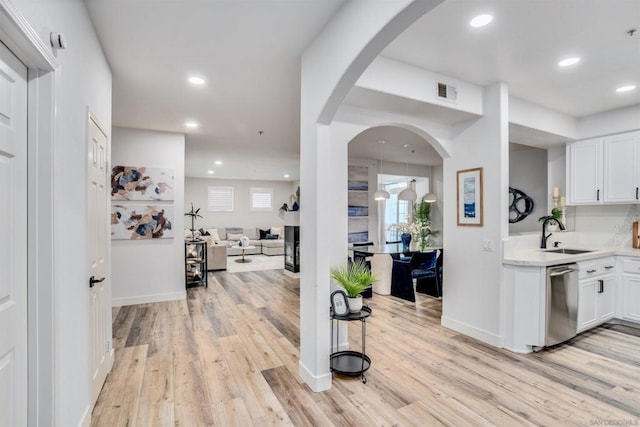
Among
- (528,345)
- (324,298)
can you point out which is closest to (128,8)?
(324,298)

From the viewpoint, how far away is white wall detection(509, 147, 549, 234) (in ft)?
17.8

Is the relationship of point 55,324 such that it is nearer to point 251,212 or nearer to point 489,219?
point 489,219

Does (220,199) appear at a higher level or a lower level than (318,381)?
higher

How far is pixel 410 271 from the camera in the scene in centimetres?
489

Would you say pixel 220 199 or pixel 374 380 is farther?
pixel 220 199

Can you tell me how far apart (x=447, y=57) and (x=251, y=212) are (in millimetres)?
9803

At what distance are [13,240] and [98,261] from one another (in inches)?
47.7

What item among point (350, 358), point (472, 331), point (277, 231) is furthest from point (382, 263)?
point (277, 231)

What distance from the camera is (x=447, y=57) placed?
277 cm

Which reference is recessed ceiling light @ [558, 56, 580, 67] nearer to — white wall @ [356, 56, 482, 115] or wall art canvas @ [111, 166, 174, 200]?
white wall @ [356, 56, 482, 115]

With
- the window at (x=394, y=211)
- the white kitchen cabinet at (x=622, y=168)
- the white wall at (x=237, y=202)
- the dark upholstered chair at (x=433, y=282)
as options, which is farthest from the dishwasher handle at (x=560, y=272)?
the white wall at (x=237, y=202)

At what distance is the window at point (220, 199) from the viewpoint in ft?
36.5

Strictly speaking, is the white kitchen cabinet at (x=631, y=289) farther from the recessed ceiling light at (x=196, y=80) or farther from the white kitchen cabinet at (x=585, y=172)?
the recessed ceiling light at (x=196, y=80)

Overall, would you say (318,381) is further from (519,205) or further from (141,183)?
(519,205)
